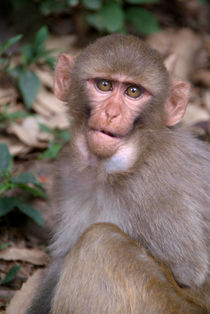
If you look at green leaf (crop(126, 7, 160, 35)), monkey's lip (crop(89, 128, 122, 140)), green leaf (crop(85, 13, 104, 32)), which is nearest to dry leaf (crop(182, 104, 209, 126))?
green leaf (crop(126, 7, 160, 35))

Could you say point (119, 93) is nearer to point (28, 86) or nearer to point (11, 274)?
point (11, 274)

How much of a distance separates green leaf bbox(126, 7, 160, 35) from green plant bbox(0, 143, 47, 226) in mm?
3148

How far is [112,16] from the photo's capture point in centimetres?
771

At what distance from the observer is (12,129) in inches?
274

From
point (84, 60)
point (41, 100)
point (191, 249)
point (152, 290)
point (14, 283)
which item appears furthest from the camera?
point (41, 100)

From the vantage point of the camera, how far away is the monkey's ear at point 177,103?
4.77 meters

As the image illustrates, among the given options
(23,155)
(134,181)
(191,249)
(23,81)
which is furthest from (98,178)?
(23,81)

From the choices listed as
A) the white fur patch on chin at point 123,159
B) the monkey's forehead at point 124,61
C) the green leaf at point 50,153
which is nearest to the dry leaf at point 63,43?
the green leaf at point 50,153

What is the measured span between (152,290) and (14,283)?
1.86m

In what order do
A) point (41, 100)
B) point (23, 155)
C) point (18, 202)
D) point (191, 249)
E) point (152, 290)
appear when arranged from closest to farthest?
1. point (152, 290)
2. point (191, 249)
3. point (18, 202)
4. point (23, 155)
5. point (41, 100)

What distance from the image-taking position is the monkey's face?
420 centimetres

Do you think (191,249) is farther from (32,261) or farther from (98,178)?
(32,261)

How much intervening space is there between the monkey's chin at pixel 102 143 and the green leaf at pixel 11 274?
167 cm

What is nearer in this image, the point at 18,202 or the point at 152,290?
the point at 152,290
